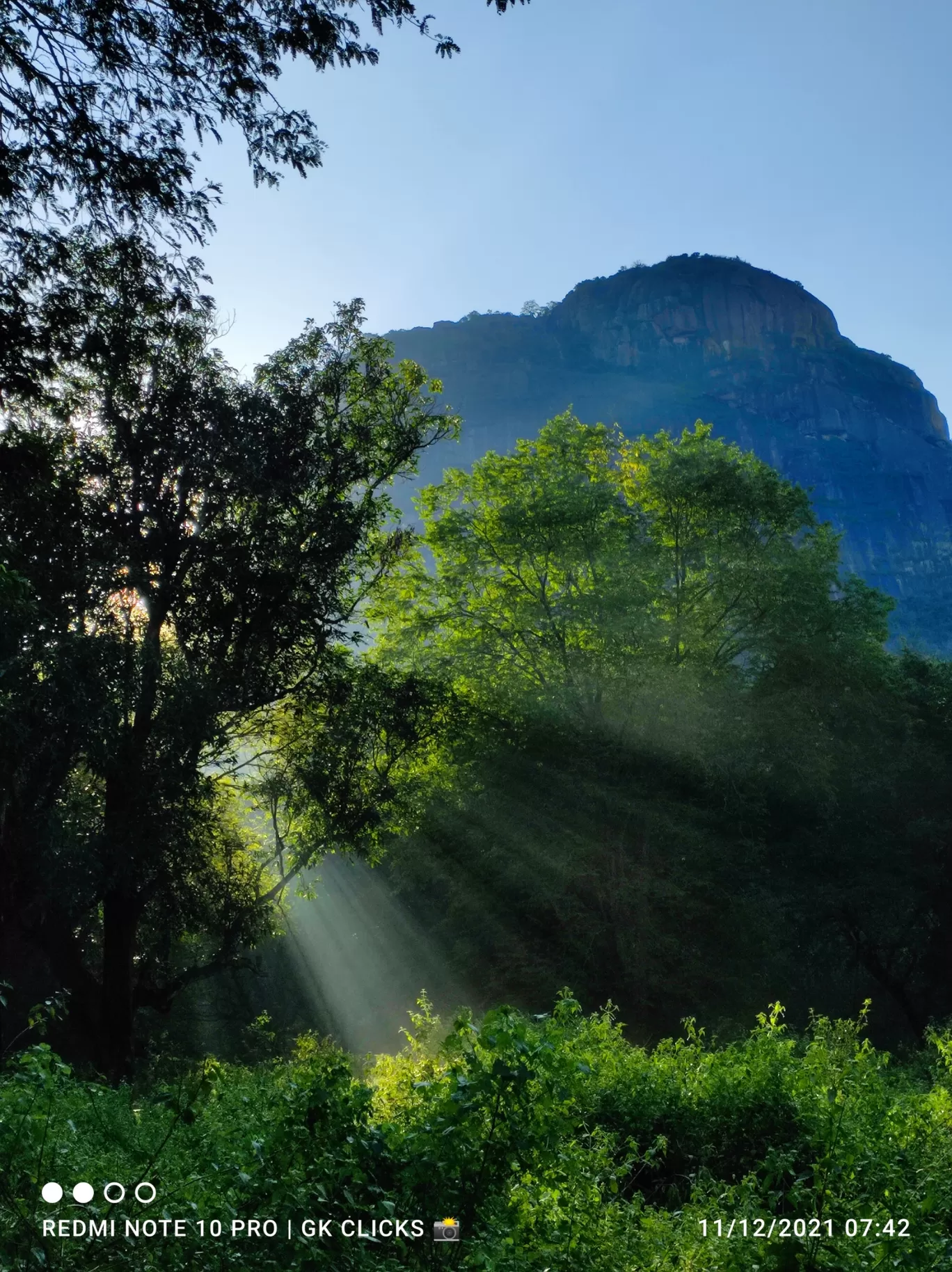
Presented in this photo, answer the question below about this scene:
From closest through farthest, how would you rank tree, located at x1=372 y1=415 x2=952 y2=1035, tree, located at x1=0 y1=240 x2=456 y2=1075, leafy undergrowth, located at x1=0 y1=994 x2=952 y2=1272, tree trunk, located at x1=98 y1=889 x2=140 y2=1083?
leafy undergrowth, located at x1=0 y1=994 x2=952 y2=1272
tree, located at x1=0 y1=240 x2=456 y2=1075
tree trunk, located at x1=98 y1=889 x2=140 y2=1083
tree, located at x1=372 y1=415 x2=952 y2=1035

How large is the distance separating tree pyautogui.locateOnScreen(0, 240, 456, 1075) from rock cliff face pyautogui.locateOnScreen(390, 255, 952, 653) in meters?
131

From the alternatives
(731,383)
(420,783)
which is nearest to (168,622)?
(420,783)

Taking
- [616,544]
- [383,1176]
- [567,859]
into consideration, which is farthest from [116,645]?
[616,544]

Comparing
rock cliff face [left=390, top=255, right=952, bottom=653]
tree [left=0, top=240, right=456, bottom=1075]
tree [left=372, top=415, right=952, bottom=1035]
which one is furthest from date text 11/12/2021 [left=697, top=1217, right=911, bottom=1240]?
rock cliff face [left=390, top=255, right=952, bottom=653]

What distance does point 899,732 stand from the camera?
23.7 metres

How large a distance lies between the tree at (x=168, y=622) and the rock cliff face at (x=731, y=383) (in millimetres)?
130558

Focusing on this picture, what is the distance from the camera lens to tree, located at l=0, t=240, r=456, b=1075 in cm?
1186

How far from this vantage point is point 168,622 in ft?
48.3

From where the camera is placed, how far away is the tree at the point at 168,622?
11.9m

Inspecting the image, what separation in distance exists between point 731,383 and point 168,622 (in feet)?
567

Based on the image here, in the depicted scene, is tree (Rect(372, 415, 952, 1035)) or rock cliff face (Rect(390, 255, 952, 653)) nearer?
tree (Rect(372, 415, 952, 1035))

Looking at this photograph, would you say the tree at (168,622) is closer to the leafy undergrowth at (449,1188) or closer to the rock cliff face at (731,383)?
the leafy undergrowth at (449,1188)

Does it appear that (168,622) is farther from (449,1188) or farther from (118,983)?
(449,1188)

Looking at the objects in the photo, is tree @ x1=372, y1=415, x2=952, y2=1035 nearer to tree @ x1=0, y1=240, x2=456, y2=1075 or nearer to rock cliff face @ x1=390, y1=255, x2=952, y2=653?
tree @ x1=0, y1=240, x2=456, y2=1075
